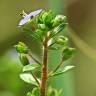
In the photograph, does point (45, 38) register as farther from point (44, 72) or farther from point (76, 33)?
point (76, 33)

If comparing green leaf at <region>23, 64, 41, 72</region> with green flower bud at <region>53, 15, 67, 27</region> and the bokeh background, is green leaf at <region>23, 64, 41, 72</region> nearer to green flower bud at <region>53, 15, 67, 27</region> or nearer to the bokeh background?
green flower bud at <region>53, 15, 67, 27</region>

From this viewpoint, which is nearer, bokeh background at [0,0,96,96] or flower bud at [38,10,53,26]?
flower bud at [38,10,53,26]

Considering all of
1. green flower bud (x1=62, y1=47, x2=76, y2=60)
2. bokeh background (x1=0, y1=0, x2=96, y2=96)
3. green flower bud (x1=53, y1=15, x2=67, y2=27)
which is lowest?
green flower bud (x1=62, y1=47, x2=76, y2=60)

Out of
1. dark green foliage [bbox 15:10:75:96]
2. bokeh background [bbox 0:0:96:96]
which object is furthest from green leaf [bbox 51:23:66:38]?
bokeh background [bbox 0:0:96:96]

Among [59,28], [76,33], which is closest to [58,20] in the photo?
[59,28]

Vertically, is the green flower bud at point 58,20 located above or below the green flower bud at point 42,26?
above

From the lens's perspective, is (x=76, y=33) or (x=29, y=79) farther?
(x=76, y=33)

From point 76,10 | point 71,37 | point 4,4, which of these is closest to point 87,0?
point 76,10

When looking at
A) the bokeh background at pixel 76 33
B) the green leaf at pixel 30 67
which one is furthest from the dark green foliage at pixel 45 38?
the bokeh background at pixel 76 33

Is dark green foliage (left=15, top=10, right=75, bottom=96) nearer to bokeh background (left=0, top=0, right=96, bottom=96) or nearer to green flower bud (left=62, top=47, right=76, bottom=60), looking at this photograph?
green flower bud (left=62, top=47, right=76, bottom=60)

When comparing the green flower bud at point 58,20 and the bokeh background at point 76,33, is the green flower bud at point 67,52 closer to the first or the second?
the green flower bud at point 58,20

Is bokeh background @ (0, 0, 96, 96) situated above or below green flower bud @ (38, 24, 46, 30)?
above

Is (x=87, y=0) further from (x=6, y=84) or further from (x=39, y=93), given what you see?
(x=39, y=93)
